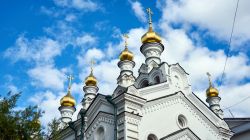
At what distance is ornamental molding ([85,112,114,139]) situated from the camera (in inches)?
621

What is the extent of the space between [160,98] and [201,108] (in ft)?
10.3

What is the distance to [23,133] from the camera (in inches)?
391

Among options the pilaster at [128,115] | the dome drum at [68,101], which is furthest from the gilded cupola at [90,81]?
the pilaster at [128,115]

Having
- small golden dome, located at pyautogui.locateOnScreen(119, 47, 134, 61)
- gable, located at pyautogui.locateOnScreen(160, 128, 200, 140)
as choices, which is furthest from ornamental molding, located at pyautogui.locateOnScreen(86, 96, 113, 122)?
small golden dome, located at pyautogui.locateOnScreen(119, 47, 134, 61)

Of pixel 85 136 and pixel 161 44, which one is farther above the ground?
pixel 161 44

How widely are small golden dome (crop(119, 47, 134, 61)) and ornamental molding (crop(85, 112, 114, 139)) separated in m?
8.14

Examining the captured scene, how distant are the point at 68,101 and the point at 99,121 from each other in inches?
546

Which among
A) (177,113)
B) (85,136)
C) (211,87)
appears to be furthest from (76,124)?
(211,87)

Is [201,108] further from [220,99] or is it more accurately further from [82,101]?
[82,101]

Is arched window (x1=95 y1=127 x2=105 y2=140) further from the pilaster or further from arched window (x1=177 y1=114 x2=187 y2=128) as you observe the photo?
arched window (x1=177 y1=114 x2=187 y2=128)

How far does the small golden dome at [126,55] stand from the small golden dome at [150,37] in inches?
51.9

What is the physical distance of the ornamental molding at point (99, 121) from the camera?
51.8ft

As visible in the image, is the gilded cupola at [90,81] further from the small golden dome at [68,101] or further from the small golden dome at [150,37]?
the small golden dome at [150,37]

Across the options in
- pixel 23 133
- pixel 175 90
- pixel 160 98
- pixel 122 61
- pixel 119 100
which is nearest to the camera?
pixel 23 133
